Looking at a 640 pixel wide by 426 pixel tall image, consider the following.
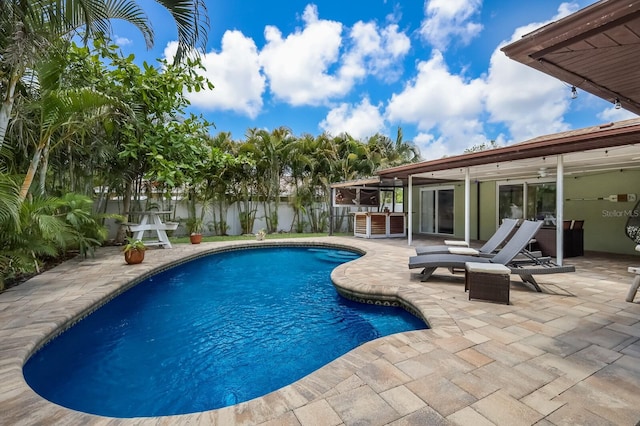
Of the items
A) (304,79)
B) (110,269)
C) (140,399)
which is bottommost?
(140,399)

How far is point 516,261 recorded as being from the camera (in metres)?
5.78

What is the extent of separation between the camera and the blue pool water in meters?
3.18

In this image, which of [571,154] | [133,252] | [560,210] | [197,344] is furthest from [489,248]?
[133,252]

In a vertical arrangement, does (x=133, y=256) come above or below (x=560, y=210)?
below

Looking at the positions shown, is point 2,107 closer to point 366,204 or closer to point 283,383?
point 283,383

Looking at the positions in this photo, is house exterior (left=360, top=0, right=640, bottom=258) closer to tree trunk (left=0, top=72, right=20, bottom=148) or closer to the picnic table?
tree trunk (left=0, top=72, right=20, bottom=148)

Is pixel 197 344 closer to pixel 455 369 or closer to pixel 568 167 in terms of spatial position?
pixel 455 369

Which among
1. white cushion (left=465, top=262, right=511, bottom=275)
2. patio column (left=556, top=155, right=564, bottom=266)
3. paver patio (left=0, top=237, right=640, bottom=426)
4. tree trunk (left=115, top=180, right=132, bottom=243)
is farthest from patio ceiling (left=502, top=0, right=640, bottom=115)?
tree trunk (left=115, top=180, right=132, bottom=243)

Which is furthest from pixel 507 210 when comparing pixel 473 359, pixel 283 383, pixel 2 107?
pixel 2 107

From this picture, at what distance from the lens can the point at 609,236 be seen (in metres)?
9.49

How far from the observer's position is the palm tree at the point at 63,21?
2926mm

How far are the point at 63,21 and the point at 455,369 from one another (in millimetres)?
5391

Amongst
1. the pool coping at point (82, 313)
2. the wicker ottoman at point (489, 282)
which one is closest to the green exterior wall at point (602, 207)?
the pool coping at point (82, 313)

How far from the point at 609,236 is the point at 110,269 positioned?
14084 millimetres
